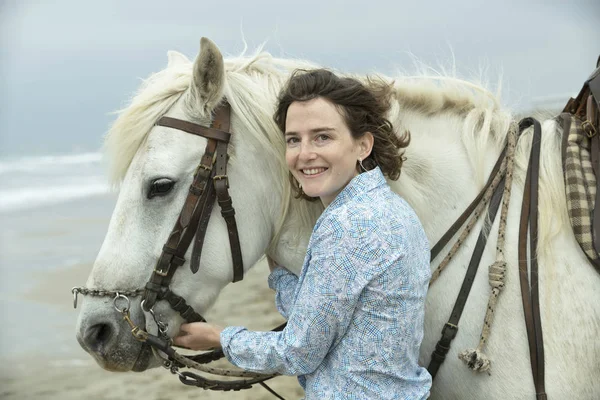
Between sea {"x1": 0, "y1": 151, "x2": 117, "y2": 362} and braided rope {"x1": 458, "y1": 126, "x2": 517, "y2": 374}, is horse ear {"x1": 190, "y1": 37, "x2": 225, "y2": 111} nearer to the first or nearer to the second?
sea {"x1": 0, "y1": 151, "x2": 117, "y2": 362}

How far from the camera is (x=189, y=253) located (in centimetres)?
218

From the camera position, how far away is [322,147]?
71.5 inches

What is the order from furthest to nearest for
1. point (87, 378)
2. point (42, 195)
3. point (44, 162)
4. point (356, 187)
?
1. point (44, 162)
2. point (42, 195)
3. point (87, 378)
4. point (356, 187)

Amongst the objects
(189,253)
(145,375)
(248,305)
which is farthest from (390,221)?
(248,305)

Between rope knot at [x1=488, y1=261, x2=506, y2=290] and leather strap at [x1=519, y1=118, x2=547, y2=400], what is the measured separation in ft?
0.23

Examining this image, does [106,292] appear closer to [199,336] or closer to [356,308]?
[199,336]

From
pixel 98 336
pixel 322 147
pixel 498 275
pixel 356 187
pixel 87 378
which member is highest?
pixel 322 147

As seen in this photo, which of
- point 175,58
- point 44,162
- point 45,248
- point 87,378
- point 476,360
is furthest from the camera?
point 44,162

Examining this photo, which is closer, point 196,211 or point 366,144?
point 366,144

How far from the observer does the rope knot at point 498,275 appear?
2.07m

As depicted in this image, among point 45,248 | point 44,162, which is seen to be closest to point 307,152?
point 45,248

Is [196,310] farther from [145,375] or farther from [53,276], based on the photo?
[53,276]

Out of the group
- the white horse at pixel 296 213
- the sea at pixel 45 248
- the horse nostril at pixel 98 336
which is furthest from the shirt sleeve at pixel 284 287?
the sea at pixel 45 248

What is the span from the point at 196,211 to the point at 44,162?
66.3 ft
